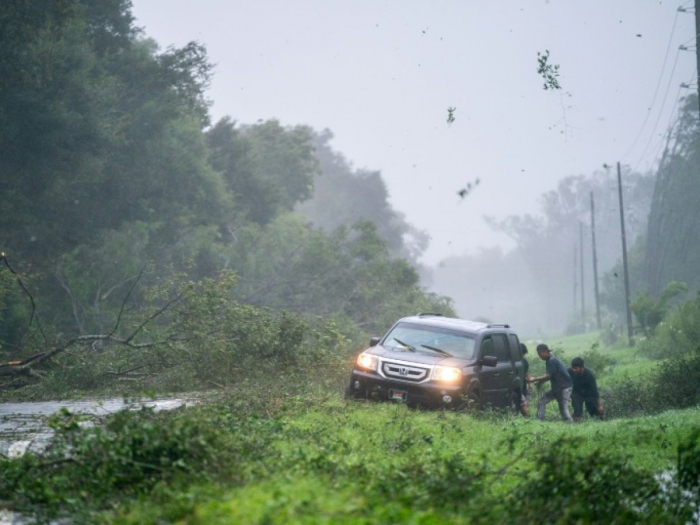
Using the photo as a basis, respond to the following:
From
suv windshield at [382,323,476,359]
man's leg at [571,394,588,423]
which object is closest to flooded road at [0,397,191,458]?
suv windshield at [382,323,476,359]

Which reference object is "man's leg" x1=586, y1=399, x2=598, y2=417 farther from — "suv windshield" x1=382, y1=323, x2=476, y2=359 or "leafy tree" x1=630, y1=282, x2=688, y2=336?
"leafy tree" x1=630, y1=282, x2=688, y2=336

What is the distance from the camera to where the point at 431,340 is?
17.4 metres

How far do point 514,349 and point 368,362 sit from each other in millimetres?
3565

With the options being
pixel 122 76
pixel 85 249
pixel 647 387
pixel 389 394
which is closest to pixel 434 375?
pixel 389 394

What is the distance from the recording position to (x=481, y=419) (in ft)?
50.6

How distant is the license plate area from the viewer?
15.9 m

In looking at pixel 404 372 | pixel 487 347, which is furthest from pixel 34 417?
pixel 487 347

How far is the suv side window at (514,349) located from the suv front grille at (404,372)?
313cm

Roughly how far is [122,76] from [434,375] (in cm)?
2430

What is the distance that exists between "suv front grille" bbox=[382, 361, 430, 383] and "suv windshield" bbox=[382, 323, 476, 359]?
87cm

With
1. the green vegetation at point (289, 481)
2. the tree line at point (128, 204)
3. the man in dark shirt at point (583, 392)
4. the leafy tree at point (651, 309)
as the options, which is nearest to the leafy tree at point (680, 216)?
the leafy tree at point (651, 309)

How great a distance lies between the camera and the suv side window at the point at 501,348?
1808 cm

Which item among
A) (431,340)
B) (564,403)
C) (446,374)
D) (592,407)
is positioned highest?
(431,340)

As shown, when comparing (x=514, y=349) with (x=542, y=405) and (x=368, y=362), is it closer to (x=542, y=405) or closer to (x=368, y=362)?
(x=542, y=405)
